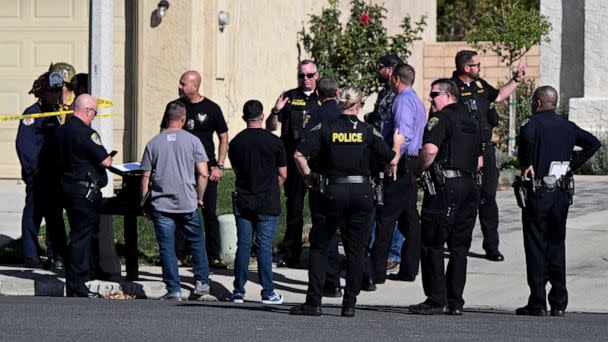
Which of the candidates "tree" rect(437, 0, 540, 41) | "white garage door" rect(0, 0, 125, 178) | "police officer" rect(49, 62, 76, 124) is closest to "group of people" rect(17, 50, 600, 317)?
"police officer" rect(49, 62, 76, 124)

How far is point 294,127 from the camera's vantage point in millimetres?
12930

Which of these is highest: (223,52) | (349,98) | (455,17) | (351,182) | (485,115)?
(455,17)

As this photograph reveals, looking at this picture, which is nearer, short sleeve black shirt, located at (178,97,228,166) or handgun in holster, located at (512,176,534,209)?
handgun in holster, located at (512,176,534,209)

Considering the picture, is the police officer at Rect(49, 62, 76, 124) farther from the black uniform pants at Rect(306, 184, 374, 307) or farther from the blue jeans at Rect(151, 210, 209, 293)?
the black uniform pants at Rect(306, 184, 374, 307)

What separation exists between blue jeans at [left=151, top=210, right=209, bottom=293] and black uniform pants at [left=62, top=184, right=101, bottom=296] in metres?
0.59

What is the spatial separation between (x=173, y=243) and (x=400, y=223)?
2.13 metres

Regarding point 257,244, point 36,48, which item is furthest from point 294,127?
point 36,48

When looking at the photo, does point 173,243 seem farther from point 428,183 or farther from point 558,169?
point 558,169

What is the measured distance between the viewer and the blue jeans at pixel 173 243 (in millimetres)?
11609

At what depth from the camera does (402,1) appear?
97.4ft

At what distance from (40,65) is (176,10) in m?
2.03

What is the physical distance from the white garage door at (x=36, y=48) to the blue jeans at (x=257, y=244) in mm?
7746

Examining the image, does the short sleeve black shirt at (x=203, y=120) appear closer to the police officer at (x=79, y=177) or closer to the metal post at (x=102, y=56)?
the police officer at (x=79, y=177)

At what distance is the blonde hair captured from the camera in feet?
34.5
